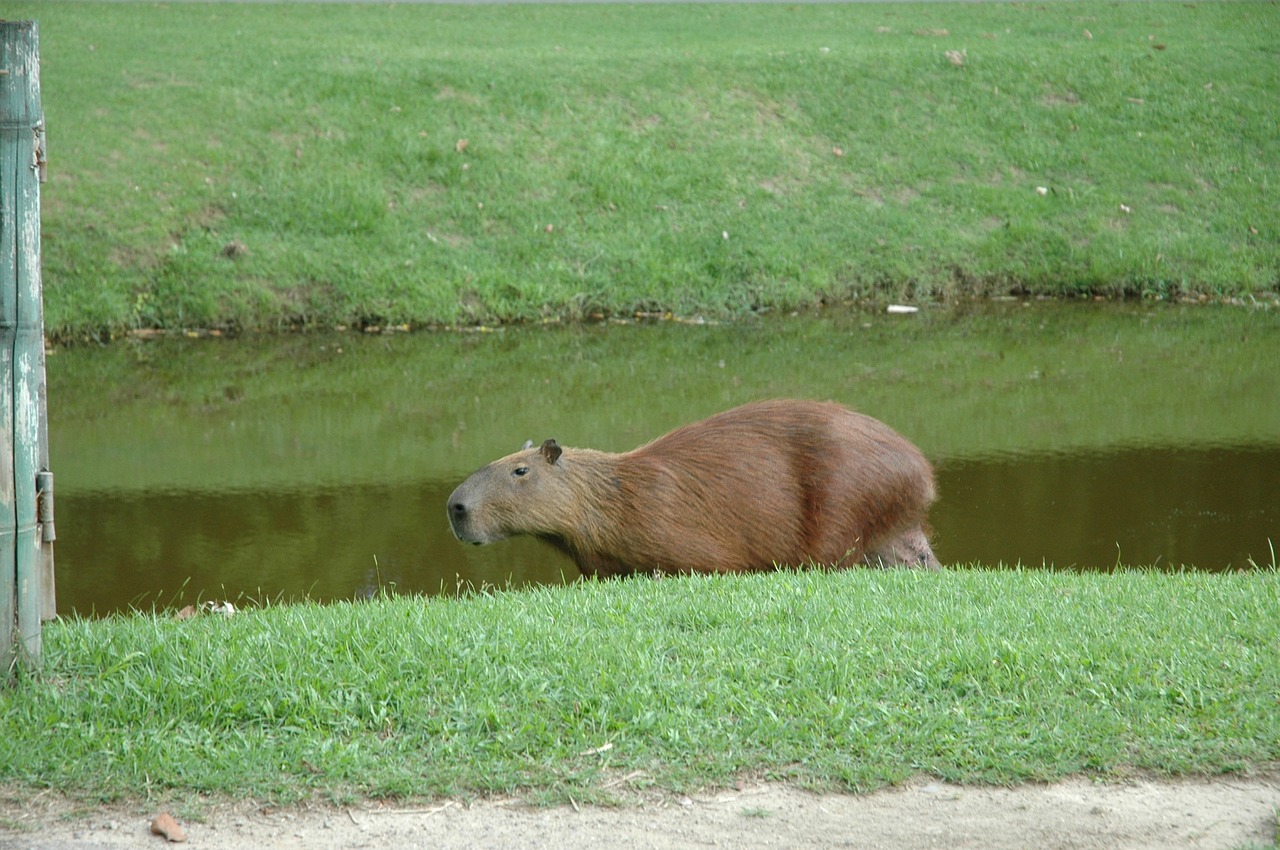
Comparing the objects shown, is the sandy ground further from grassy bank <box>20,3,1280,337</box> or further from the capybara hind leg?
grassy bank <box>20,3,1280,337</box>

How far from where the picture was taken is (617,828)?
11.3ft

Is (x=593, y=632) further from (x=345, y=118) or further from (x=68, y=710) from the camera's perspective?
(x=345, y=118)

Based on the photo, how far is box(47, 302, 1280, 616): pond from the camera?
24.8 ft

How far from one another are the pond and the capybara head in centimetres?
85

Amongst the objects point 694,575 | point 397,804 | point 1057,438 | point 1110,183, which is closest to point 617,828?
point 397,804

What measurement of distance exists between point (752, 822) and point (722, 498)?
3032 millimetres

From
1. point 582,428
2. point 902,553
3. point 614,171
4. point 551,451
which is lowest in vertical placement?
point 582,428

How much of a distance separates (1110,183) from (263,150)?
1000 centimetres

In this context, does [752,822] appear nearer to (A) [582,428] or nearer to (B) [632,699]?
(B) [632,699]

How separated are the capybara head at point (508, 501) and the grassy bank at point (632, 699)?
1325mm

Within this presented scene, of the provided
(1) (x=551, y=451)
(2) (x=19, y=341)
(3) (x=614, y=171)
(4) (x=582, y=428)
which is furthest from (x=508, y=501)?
(3) (x=614, y=171)

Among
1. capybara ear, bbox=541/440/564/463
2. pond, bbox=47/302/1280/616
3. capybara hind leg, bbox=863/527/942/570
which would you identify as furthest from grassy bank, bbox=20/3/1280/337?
capybara hind leg, bbox=863/527/942/570

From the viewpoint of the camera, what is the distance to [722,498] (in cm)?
645

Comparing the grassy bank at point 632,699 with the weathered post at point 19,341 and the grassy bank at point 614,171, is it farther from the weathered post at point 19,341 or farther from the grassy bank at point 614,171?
the grassy bank at point 614,171
